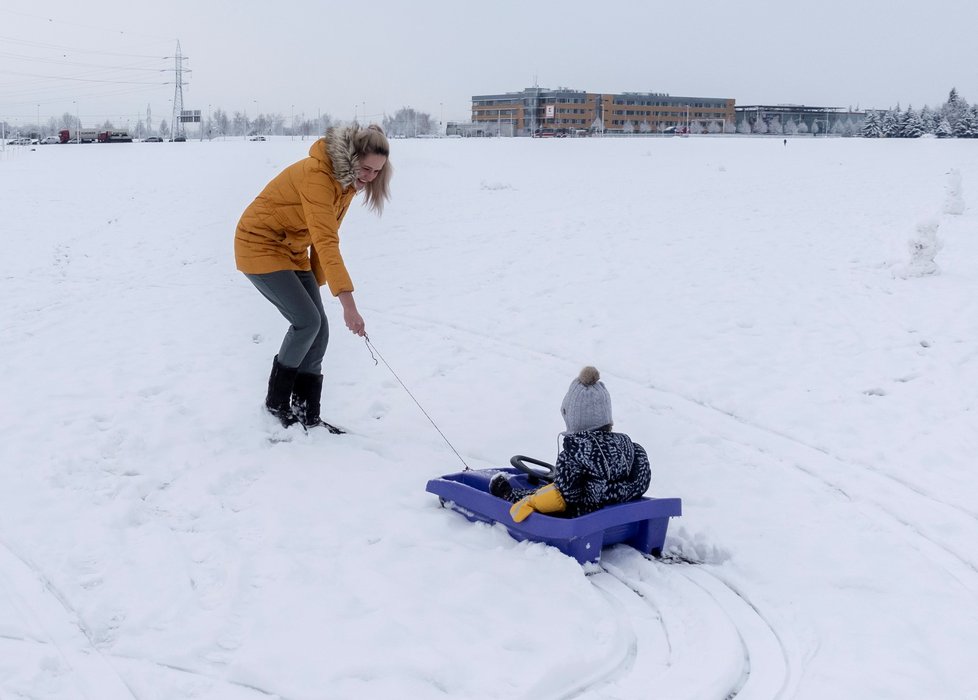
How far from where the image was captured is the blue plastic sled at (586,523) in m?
4.29

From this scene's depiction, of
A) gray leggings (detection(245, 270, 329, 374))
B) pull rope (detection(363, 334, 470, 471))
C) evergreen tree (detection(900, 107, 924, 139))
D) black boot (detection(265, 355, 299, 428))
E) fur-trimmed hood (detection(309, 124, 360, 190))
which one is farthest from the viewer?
evergreen tree (detection(900, 107, 924, 139))

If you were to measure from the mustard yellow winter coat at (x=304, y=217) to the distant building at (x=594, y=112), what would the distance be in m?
122

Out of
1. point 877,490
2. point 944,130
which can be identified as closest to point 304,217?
point 877,490

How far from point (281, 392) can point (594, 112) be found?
129729mm

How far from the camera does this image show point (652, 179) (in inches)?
1081

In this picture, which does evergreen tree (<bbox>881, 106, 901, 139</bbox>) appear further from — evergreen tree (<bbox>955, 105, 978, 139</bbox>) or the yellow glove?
the yellow glove

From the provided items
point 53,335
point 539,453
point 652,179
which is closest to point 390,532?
point 539,453

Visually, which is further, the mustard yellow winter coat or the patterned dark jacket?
the mustard yellow winter coat

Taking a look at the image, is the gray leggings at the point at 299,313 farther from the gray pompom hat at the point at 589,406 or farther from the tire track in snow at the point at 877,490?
the tire track in snow at the point at 877,490

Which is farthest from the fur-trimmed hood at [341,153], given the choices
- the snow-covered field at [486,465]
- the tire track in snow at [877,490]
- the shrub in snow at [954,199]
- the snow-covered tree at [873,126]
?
the snow-covered tree at [873,126]

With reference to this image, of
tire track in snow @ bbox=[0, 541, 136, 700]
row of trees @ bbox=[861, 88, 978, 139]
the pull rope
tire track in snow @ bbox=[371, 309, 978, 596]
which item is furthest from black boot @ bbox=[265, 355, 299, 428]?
row of trees @ bbox=[861, 88, 978, 139]

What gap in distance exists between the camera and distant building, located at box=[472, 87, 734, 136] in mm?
127312

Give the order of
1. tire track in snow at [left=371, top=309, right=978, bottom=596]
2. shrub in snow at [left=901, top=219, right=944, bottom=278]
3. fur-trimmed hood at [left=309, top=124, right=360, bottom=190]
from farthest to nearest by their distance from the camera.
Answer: shrub in snow at [left=901, top=219, right=944, bottom=278] < fur-trimmed hood at [left=309, top=124, right=360, bottom=190] < tire track in snow at [left=371, top=309, right=978, bottom=596]

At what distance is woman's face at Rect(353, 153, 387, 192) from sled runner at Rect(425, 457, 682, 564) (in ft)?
6.68
